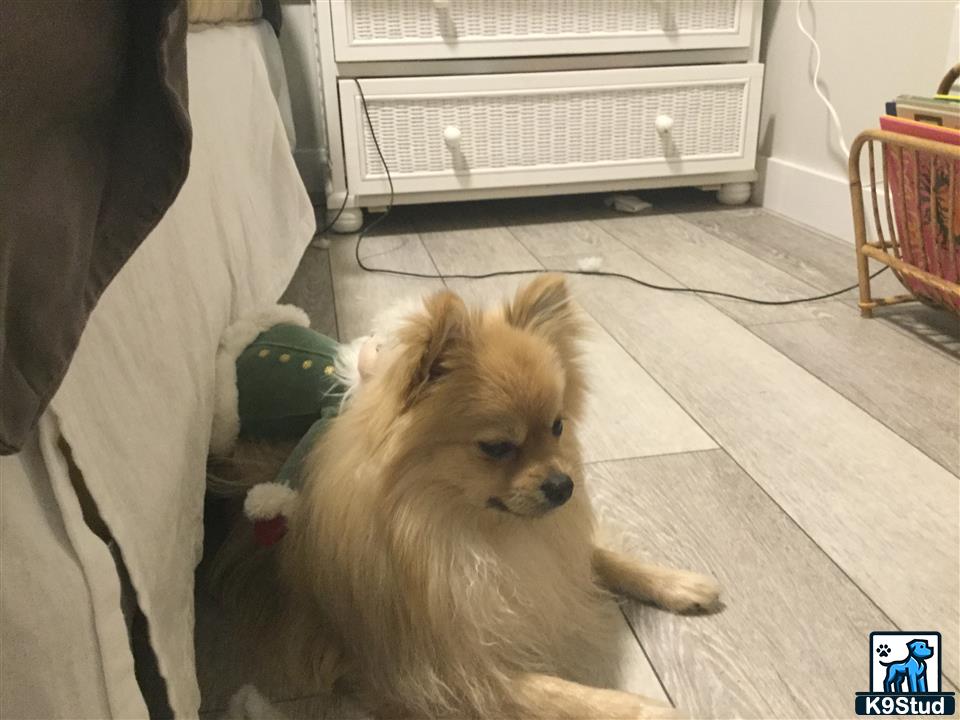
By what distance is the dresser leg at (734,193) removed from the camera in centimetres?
280

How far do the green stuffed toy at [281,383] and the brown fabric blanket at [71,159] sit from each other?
0.52m

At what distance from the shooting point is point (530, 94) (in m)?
2.48

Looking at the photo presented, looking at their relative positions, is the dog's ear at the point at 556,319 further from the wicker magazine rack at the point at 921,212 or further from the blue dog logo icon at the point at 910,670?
the wicker magazine rack at the point at 921,212

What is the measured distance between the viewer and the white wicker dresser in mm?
2391

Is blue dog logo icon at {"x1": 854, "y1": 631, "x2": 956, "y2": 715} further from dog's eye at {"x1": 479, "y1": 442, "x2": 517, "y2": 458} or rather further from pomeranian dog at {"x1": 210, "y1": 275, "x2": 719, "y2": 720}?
dog's eye at {"x1": 479, "y1": 442, "x2": 517, "y2": 458}

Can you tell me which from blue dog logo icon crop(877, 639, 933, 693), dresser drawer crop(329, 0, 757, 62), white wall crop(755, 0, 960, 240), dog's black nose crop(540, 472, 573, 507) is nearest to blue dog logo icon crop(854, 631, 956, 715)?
blue dog logo icon crop(877, 639, 933, 693)

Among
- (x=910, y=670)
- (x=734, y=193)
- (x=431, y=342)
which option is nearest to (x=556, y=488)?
(x=431, y=342)

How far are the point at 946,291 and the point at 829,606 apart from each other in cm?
86

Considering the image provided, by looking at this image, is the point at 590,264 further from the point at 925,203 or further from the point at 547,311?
the point at 547,311

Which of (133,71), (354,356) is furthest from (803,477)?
(133,71)

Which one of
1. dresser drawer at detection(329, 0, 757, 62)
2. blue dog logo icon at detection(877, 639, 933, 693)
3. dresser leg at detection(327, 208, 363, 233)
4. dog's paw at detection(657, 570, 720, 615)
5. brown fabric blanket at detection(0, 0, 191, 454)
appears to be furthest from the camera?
dresser leg at detection(327, 208, 363, 233)

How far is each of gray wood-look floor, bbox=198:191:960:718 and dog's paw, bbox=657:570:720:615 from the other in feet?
0.05

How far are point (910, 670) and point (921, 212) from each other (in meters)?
1.03

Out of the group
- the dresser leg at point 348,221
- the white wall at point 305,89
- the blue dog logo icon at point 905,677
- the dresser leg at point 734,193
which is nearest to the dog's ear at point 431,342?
the blue dog logo icon at point 905,677
